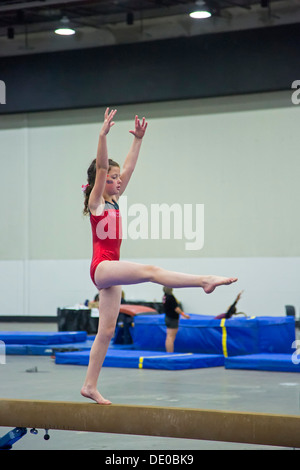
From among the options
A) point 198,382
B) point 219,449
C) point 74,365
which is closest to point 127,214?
point 74,365

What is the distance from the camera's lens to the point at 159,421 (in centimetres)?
417

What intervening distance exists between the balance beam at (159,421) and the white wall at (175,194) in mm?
11221

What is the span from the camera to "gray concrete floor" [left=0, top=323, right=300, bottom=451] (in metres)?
5.68

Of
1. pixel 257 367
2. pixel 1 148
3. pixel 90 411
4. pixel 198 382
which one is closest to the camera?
pixel 90 411

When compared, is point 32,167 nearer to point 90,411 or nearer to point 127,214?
point 127,214

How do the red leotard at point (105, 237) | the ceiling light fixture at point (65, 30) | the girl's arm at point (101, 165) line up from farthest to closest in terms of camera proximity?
1. the ceiling light fixture at point (65, 30)
2. the red leotard at point (105, 237)
3. the girl's arm at point (101, 165)

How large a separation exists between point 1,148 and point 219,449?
13.9 metres
